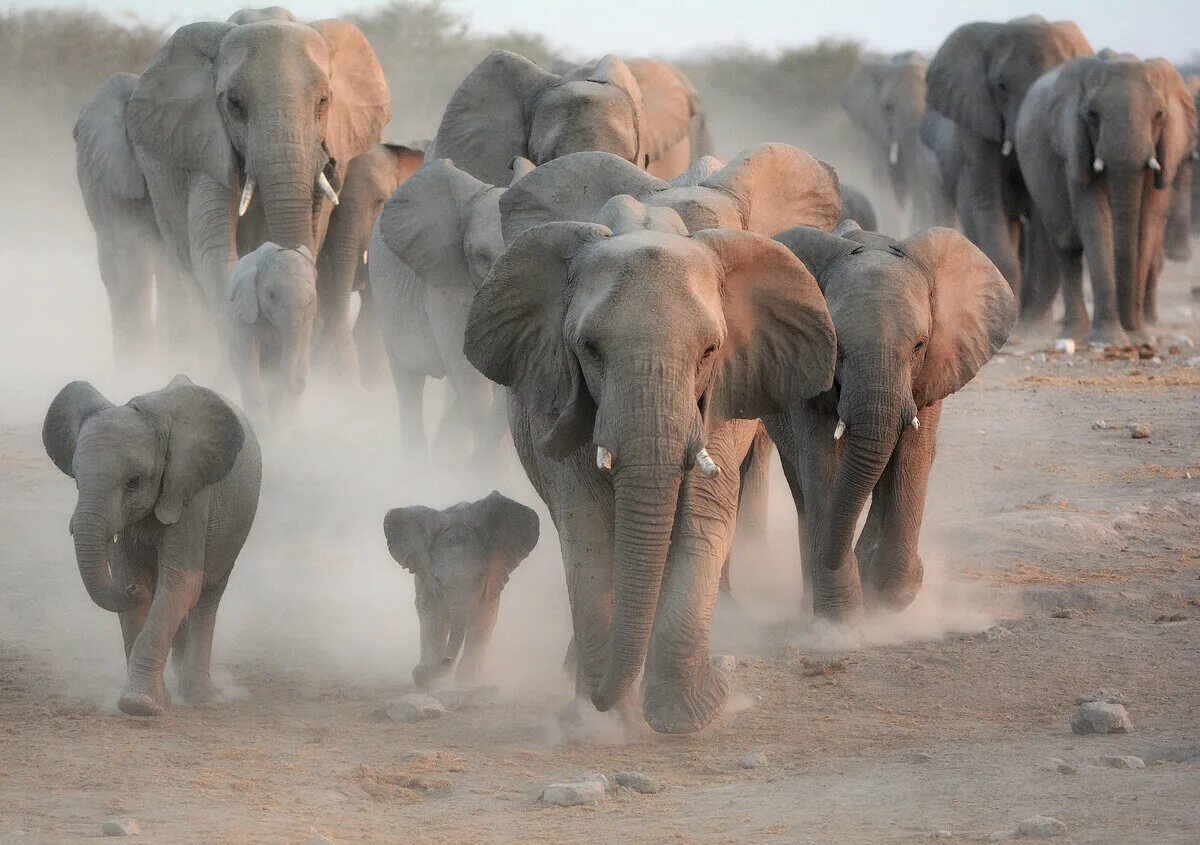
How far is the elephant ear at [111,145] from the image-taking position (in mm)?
13312

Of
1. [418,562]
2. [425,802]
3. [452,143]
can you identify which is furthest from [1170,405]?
[425,802]

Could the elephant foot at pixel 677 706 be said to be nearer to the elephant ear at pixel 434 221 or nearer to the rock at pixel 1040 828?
the rock at pixel 1040 828

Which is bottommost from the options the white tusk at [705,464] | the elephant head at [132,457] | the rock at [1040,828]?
the rock at [1040,828]

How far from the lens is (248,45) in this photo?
459 inches

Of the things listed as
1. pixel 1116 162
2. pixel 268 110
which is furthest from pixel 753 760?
pixel 1116 162

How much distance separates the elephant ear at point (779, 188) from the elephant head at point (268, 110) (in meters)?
4.61

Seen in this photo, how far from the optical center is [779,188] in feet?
24.1

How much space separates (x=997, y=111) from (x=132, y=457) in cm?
1413

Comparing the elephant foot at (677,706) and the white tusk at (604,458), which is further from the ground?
the white tusk at (604,458)

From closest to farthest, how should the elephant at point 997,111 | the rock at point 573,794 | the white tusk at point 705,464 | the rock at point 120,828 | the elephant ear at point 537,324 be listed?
the rock at point 120,828
the rock at point 573,794
the white tusk at point 705,464
the elephant ear at point 537,324
the elephant at point 997,111

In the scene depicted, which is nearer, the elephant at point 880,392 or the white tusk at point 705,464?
the white tusk at point 705,464

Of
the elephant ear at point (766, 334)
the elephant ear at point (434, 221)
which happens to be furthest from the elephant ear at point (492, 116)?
the elephant ear at point (766, 334)

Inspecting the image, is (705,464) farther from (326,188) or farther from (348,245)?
(348,245)

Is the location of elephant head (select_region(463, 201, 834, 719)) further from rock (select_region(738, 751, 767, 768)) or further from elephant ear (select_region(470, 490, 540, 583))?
elephant ear (select_region(470, 490, 540, 583))
